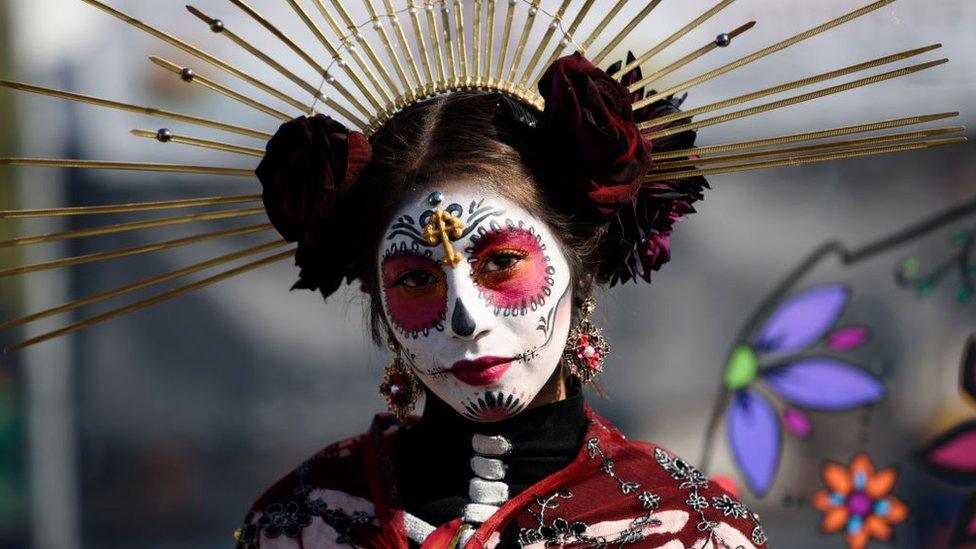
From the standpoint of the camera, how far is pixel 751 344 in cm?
452

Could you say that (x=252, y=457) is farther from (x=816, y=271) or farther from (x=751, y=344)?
(x=816, y=271)

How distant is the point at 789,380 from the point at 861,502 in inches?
20.6

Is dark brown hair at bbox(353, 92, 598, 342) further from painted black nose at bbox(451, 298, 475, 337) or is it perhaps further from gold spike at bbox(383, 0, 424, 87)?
painted black nose at bbox(451, 298, 475, 337)

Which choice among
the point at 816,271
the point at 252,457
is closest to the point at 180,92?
the point at 252,457

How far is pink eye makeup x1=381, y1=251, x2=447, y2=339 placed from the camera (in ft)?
7.06

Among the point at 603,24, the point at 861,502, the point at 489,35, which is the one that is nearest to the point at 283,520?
the point at 489,35

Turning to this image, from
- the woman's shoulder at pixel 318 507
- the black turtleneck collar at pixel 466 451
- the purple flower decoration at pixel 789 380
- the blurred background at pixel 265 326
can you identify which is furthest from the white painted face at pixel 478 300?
the purple flower decoration at pixel 789 380

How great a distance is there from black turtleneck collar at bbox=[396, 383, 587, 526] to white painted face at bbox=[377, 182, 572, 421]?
0.36 feet

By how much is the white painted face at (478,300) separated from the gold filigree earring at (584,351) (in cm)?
10

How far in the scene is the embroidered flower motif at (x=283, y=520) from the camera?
236 centimetres

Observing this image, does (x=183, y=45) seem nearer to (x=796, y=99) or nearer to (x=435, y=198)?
(x=435, y=198)

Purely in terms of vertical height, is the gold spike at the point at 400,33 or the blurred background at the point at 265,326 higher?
the gold spike at the point at 400,33

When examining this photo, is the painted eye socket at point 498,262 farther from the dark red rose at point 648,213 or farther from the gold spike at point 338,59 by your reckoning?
the gold spike at point 338,59

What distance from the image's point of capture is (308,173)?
219 cm
